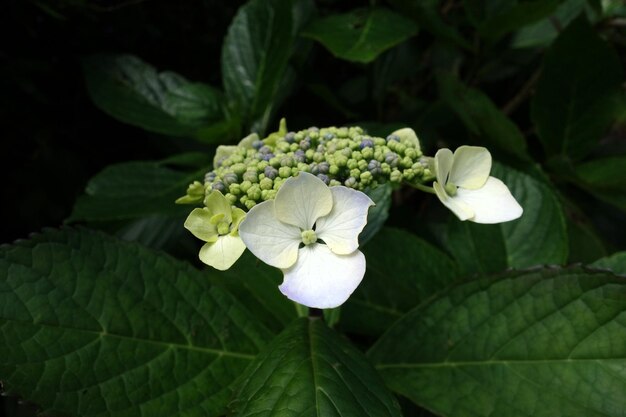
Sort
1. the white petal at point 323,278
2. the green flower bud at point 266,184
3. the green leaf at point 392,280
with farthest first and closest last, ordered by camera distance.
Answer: the green leaf at point 392,280 → the green flower bud at point 266,184 → the white petal at point 323,278

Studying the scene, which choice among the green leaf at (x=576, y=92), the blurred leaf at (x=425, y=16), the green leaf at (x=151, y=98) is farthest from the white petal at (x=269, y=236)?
the green leaf at (x=576, y=92)

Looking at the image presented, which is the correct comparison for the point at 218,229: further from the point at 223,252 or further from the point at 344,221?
the point at 344,221

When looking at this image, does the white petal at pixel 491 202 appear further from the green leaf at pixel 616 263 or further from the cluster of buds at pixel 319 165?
Result: the green leaf at pixel 616 263

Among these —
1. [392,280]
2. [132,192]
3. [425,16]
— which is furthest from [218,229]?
[425,16]

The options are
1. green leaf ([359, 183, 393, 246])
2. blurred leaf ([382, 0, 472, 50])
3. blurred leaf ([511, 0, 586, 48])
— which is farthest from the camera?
blurred leaf ([511, 0, 586, 48])

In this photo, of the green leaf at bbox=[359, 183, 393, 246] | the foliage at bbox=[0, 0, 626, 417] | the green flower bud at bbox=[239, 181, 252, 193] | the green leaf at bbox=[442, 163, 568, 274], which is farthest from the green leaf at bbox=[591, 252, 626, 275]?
the green flower bud at bbox=[239, 181, 252, 193]

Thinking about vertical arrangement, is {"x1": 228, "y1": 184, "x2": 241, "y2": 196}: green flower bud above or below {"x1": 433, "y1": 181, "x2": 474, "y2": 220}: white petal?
above

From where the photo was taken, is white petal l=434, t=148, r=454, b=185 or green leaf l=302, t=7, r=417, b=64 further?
green leaf l=302, t=7, r=417, b=64

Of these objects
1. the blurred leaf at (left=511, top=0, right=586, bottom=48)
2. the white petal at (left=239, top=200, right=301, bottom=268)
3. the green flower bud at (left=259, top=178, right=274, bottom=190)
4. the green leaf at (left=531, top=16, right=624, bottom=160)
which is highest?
the blurred leaf at (left=511, top=0, right=586, bottom=48)

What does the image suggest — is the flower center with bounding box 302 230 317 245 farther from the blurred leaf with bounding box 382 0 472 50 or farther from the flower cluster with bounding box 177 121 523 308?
the blurred leaf with bounding box 382 0 472 50
